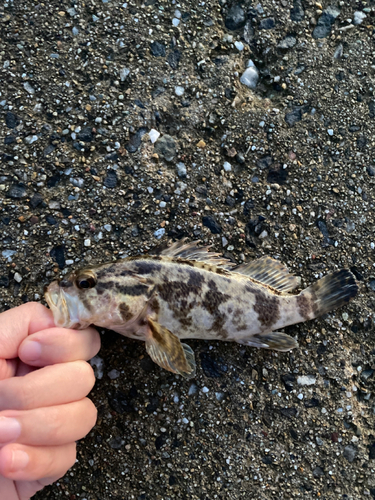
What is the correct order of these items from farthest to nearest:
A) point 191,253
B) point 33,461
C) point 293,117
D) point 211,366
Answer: point 293,117
point 211,366
point 191,253
point 33,461

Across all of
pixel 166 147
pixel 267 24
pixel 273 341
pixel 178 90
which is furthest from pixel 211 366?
pixel 267 24

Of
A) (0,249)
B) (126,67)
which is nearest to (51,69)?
(126,67)

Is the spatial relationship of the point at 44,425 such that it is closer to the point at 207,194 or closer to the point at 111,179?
the point at 111,179

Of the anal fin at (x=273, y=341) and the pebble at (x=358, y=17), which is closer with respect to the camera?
the anal fin at (x=273, y=341)

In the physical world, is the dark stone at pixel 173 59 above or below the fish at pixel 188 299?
above

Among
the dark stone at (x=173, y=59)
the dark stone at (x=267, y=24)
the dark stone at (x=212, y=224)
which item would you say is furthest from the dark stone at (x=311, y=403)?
the dark stone at (x=267, y=24)

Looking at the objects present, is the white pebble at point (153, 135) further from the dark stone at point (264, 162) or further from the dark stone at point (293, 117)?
the dark stone at point (293, 117)

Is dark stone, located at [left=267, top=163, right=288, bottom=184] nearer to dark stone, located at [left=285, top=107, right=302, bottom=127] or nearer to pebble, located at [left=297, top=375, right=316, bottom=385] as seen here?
dark stone, located at [left=285, top=107, right=302, bottom=127]
